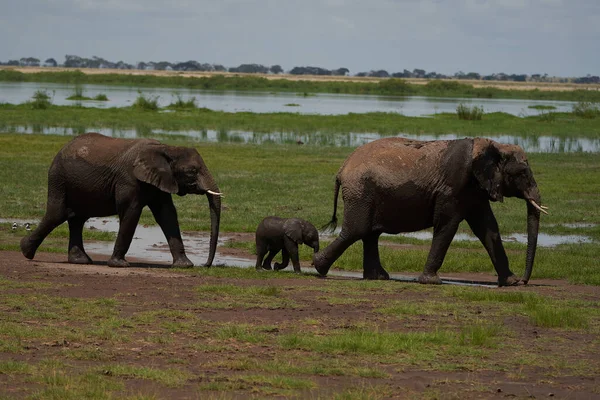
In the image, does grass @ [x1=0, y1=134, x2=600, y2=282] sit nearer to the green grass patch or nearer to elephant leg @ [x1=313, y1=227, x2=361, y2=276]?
elephant leg @ [x1=313, y1=227, x2=361, y2=276]

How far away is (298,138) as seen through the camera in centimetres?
4234

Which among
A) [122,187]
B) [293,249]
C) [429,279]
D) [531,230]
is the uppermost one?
[122,187]

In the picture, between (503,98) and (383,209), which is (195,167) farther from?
(503,98)

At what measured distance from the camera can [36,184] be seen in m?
23.8

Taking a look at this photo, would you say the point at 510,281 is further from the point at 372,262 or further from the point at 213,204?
the point at 213,204

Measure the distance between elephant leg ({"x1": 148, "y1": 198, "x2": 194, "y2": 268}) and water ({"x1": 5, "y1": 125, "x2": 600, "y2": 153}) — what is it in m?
24.7

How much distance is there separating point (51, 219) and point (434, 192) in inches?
209

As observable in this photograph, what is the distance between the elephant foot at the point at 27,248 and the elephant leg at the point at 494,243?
6137 millimetres

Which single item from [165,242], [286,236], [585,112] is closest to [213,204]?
[286,236]

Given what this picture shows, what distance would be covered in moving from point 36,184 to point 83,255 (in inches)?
357

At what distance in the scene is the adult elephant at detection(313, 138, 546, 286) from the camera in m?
14.2

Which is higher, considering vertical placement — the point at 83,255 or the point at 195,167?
the point at 195,167

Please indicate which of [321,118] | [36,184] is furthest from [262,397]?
[321,118]

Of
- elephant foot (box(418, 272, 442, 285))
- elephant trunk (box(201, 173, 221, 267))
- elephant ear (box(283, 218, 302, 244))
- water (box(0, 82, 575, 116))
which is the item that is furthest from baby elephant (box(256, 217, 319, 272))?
water (box(0, 82, 575, 116))
